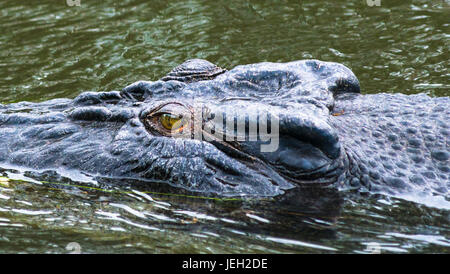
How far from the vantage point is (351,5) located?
10.1 metres

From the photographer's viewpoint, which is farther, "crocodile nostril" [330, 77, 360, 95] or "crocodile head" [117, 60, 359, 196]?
"crocodile nostril" [330, 77, 360, 95]

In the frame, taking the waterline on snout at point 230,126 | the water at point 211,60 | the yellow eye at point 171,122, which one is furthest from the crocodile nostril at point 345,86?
the yellow eye at point 171,122

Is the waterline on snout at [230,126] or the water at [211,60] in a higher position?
the waterline on snout at [230,126]

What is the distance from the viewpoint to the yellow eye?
4.83 meters

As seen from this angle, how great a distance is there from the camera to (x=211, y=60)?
28.8 ft

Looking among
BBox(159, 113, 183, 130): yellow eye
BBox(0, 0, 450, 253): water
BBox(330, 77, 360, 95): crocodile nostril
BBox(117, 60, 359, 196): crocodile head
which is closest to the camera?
BBox(0, 0, 450, 253): water

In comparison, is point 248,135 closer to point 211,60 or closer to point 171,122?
point 171,122

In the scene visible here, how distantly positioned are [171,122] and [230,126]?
47 cm

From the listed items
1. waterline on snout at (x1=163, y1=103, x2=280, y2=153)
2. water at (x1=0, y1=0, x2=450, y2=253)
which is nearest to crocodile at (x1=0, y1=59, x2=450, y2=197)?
waterline on snout at (x1=163, y1=103, x2=280, y2=153)

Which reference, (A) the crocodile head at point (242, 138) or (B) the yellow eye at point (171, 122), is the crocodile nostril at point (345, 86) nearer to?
(A) the crocodile head at point (242, 138)

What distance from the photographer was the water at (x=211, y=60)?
4.05m

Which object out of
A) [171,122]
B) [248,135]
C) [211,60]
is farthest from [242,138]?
[211,60]

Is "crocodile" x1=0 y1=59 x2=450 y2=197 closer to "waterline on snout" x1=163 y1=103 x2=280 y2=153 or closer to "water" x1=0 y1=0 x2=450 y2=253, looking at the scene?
"waterline on snout" x1=163 y1=103 x2=280 y2=153
